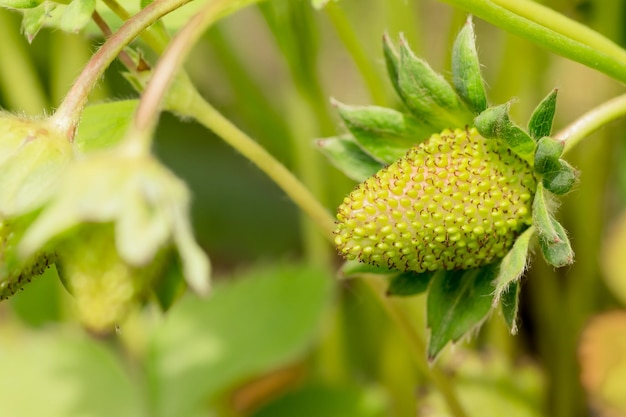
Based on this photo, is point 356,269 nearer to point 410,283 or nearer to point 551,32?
point 410,283

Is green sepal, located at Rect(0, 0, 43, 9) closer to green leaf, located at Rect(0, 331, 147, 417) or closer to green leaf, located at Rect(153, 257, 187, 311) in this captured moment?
green leaf, located at Rect(153, 257, 187, 311)

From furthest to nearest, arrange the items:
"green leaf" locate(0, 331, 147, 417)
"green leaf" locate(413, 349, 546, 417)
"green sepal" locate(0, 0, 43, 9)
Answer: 1. "green leaf" locate(0, 331, 147, 417)
2. "green leaf" locate(413, 349, 546, 417)
3. "green sepal" locate(0, 0, 43, 9)

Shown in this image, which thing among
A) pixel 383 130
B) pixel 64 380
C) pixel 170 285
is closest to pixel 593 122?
pixel 383 130

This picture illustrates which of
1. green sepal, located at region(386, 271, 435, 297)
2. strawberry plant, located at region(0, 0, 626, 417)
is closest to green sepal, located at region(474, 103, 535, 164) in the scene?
strawberry plant, located at region(0, 0, 626, 417)

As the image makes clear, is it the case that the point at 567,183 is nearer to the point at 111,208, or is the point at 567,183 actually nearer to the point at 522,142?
the point at 522,142

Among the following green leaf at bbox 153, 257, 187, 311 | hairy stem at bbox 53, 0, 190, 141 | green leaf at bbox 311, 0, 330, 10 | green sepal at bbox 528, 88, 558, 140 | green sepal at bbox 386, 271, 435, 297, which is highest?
hairy stem at bbox 53, 0, 190, 141

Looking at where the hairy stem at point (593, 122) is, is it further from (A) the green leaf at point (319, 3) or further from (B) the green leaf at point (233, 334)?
(B) the green leaf at point (233, 334)

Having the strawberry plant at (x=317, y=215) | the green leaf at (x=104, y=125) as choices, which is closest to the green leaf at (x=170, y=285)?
the strawberry plant at (x=317, y=215)

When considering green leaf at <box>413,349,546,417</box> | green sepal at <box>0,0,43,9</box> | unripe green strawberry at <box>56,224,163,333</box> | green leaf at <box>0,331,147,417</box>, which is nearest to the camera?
unripe green strawberry at <box>56,224,163,333</box>
